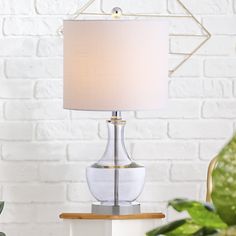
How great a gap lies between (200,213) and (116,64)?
222 centimetres

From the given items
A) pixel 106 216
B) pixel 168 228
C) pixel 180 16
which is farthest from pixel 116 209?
pixel 168 228

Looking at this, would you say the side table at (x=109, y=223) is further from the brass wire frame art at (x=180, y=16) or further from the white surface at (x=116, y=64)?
the brass wire frame art at (x=180, y=16)

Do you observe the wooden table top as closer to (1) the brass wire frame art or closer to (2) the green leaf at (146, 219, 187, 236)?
(1) the brass wire frame art

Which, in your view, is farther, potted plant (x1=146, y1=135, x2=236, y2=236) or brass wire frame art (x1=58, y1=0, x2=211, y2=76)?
brass wire frame art (x1=58, y1=0, x2=211, y2=76)

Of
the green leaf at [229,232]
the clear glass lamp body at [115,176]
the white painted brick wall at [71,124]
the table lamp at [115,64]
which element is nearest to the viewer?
the green leaf at [229,232]

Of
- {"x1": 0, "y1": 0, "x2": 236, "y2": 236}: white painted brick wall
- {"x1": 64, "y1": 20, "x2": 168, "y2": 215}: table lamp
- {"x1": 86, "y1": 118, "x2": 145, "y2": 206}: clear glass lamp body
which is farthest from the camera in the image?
{"x1": 0, "y1": 0, "x2": 236, "y2": 236}: white painted brick wall

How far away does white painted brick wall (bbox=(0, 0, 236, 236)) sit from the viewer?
10.6 feet

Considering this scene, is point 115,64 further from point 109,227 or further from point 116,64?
point 109,227

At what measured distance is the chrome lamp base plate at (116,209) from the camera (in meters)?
2.86

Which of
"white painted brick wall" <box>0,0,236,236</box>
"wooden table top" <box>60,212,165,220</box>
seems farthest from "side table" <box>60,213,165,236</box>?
"white painted brick wall" <box>0,0,236,236</box>

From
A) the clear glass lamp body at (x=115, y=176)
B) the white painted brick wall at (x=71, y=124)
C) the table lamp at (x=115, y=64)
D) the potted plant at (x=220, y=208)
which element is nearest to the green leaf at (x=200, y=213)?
the potted plant at (x=220, y=208)

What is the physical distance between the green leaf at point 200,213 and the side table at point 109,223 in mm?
2358

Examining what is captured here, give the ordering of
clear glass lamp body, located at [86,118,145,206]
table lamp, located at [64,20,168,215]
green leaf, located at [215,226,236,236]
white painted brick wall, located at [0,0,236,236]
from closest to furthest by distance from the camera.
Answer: green leaf, located at [215,226,236,236]
table lamp, located at [64,20,168,215]
clear glass lamp body, located at [86,118,145,206]
white painted brick wall, located at [0,0,236,236]

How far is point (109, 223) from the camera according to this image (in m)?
2.87
